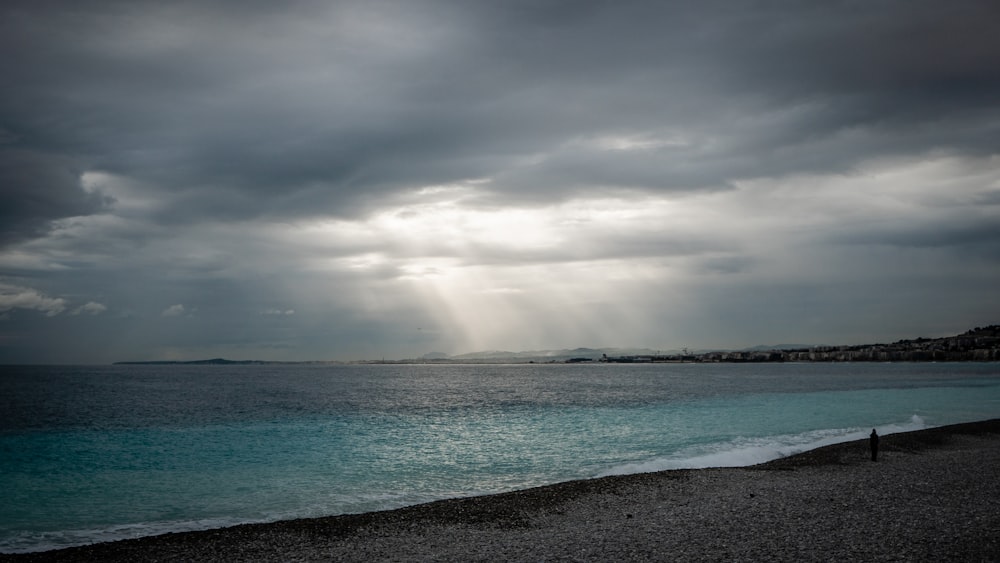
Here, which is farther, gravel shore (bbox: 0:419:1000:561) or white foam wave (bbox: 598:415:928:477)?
white foam wave (bbox: 598:415:928:477)

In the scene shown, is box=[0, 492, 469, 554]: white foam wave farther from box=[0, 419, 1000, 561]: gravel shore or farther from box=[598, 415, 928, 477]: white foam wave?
box=[598, 415, 928, 477]: white foam wave

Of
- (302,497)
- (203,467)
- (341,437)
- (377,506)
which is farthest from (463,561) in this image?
(341,437)

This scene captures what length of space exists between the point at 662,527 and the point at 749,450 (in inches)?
762

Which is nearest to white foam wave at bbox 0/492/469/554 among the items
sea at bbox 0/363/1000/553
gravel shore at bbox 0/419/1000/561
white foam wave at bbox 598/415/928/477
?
sea at bbox 0/363/1000/553

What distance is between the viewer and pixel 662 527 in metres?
15.5

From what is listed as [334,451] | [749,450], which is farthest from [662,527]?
[334,451]

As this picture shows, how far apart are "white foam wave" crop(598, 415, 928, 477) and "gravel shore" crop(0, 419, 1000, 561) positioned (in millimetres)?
4375

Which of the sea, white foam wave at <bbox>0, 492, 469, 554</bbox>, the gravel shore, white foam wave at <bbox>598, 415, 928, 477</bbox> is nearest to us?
the gravel shore

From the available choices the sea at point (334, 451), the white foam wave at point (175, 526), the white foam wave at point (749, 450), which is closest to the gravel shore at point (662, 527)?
the white foam wave at point (175, 526)

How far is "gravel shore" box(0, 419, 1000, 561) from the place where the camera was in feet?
43.9

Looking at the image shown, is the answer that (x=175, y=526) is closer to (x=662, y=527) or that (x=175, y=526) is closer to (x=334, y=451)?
(x=662, y=527)

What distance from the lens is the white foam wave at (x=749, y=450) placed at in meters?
28.2

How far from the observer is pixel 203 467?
30.2 meters

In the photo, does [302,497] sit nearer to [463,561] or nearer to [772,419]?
[463,561]
